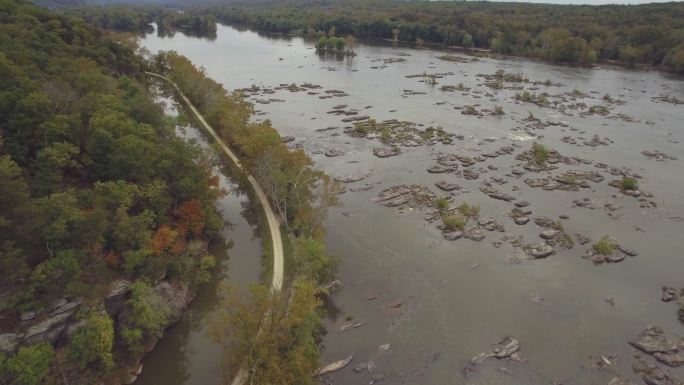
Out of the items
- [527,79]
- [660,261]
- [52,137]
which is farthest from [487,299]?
[527,79]

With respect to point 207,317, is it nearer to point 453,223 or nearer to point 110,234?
point 110,234

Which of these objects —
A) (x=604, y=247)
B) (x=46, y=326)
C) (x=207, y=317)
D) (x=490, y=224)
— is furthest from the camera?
(x=490, y=224)

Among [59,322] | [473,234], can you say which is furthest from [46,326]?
[473,234]

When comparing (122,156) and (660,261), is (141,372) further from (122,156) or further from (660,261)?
(660,261)

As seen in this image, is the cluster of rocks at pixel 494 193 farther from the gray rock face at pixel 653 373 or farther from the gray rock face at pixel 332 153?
the gray rock face at pixel 653 373

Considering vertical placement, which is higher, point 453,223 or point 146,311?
point 453,223

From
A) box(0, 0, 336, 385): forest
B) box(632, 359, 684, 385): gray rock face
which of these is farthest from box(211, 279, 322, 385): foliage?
box(632, 359, 684, 385): gray rock face

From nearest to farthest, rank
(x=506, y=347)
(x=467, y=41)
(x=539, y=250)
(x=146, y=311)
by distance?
(x=146, y=311) → (x=506, y=347) → (x=539, y=250) → (x=467, y=41)
